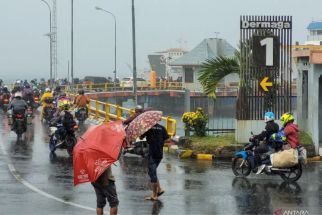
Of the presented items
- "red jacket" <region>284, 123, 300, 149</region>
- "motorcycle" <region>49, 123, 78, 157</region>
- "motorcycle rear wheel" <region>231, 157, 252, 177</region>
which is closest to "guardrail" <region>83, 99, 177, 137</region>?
"motorcycle" <region>49, 123, 78, 157</region>

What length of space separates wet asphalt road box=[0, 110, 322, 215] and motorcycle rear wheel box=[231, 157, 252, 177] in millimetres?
213

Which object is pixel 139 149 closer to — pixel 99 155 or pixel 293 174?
pixel 293 174

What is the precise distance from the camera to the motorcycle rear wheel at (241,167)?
53.0ft

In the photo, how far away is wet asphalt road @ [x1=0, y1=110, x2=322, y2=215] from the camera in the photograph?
1215 cm

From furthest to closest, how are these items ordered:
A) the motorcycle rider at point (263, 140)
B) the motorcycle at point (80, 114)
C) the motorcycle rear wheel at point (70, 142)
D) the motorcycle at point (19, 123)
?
the motorcycle at point (80, 114) → the motorcycle at point (19, 123) → the motorcycle rear wheel at point (70, 142) → the motorcycle rider at point (263, 140)

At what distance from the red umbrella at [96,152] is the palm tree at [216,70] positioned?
13.0 m

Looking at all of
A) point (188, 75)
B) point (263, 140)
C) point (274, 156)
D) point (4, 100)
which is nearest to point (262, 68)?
point (263, 140)

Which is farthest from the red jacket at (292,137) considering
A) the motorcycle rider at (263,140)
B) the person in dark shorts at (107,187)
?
the person in dark shorts at (107,187)

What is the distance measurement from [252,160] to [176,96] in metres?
67.5

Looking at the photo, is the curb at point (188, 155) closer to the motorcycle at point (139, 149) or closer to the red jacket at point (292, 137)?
the motorcycle at point (139, 149)

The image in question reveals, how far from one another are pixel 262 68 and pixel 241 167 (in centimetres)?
511

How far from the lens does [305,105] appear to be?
2206cm

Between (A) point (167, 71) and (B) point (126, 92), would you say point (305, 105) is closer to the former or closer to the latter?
(B) point (126, 92)

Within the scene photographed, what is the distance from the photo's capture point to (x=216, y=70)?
73.7ft
